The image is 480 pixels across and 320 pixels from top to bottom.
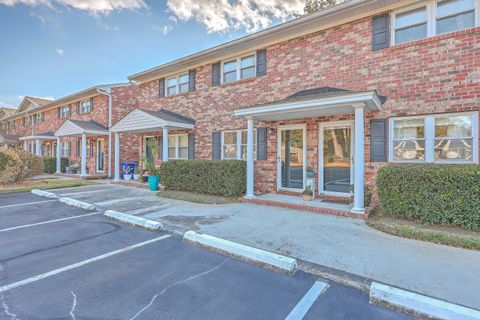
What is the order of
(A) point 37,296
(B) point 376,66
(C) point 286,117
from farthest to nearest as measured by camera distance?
(C) point 286,117
(B) point 376,66
(A) point 37,296

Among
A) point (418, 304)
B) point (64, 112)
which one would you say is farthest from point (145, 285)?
point (64, 112)

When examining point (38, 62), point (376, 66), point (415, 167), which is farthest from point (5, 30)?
point (415, 167)

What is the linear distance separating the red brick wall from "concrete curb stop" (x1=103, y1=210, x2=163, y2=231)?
4.99m

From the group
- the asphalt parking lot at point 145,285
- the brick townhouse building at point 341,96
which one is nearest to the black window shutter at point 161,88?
the brick townhouse building at point 341,96

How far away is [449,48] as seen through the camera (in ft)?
20.9

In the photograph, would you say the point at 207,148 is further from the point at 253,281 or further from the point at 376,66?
the point at 253,281

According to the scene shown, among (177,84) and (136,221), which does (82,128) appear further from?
(136,221)

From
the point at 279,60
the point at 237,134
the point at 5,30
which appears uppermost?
the point at 5,30

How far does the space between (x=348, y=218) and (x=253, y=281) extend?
3957 millimetres

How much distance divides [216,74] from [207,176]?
190 inches

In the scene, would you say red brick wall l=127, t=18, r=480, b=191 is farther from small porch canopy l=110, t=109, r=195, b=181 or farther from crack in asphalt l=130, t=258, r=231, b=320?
crack in asphalt l=130, t=258, r=231, b=320

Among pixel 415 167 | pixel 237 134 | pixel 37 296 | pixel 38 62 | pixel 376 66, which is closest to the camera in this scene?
pixel 37 296

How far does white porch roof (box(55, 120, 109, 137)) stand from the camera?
14.7 metres

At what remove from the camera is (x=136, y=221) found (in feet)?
18.9
